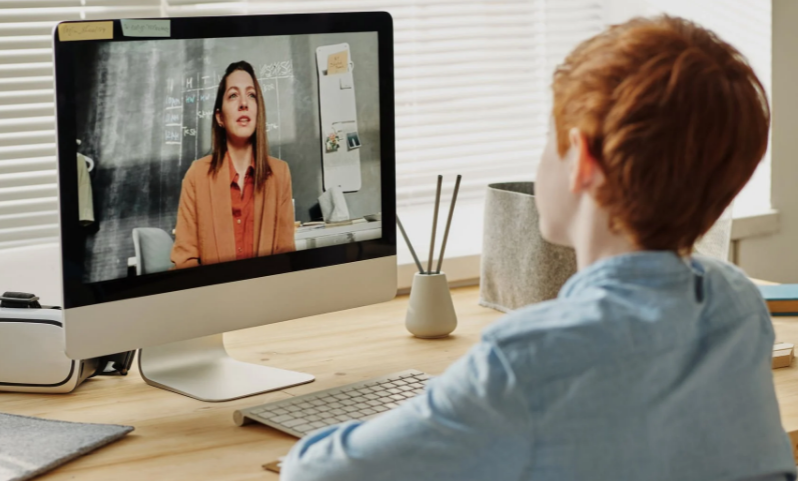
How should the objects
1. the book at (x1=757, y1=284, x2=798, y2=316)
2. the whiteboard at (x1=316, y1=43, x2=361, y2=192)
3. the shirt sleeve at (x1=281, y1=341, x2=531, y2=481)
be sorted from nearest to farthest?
the shirt sleeve at (x1=281, y1=341, x2=531, y2=481) → the whiteboard at (x1=316, y1=43, x2=361, y2=192) → the book at (x1=757, y1=284, x2=798, y2=316)

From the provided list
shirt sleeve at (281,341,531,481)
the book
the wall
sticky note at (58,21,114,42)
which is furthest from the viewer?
the wall

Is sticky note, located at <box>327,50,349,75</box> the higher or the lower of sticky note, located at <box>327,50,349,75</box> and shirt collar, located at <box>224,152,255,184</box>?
the higher

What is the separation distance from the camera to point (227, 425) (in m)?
1.24

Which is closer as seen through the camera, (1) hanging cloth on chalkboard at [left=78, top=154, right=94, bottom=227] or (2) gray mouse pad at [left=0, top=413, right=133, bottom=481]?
(2) gray mouse pad at [left=0, top=413, right=133, bottom=481]

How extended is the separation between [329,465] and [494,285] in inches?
42.0

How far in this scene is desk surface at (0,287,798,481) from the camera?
1110 mm

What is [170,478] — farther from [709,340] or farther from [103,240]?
[709,340]

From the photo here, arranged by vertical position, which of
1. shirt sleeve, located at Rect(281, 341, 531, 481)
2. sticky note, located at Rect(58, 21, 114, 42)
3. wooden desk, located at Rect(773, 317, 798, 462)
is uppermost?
sticky note, located at Rect(58, 21, 114, 42)

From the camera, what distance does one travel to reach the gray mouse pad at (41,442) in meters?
1.07

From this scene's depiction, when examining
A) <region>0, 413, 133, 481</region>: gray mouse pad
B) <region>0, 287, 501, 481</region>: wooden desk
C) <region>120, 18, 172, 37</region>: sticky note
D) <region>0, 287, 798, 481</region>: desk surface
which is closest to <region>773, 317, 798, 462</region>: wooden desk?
<region>0, 287, 798, 481</region>: desk surface

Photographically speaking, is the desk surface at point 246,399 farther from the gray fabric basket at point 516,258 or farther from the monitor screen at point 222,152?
the monitor screen at point 222,152

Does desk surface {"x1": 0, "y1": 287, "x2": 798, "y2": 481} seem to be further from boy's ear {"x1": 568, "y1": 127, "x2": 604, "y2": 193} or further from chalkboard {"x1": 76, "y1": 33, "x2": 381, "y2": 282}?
boy's ear {"x1": 568, "y1": 127, "x2": 604, "y2": 193}

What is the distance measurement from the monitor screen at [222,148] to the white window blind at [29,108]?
2.00 ft

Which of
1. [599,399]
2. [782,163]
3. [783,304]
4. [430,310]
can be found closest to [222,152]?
[430,310]
